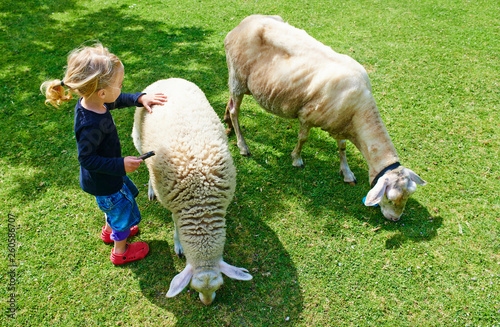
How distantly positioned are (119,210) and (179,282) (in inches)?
45.2

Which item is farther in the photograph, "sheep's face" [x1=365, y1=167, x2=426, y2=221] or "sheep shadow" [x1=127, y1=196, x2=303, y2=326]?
"sheep's face" [x1=365, y1=167, x2=426, y2=221]

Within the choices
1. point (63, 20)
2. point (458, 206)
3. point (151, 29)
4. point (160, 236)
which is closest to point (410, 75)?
point (458, 206)

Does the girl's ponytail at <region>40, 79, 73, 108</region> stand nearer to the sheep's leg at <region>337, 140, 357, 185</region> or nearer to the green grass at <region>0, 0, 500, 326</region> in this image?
the green grass at <region>0, 0, 500, 326</region>

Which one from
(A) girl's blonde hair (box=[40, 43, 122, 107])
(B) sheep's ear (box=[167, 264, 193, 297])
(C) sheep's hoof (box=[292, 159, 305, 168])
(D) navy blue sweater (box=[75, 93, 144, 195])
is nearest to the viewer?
(A) girl's blonde hair (box=[40, 43, 122, 107])

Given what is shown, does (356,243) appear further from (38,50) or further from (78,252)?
(38,50)

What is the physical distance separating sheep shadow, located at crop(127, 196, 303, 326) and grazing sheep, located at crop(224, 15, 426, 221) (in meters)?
1.54

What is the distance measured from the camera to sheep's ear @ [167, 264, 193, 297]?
300cm

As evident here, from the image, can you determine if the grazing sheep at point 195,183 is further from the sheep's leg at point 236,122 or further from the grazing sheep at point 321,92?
the sheep's leg at point 236,122

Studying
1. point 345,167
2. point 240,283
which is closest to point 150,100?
point 240,283

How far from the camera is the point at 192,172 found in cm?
322

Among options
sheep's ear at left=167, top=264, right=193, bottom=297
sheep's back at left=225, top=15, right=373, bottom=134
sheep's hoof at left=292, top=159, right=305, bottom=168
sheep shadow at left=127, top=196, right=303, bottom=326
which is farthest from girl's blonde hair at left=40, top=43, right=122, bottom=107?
sheep's hoof at left=292, top=159, right=305, bottom=168

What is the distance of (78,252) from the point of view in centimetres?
412

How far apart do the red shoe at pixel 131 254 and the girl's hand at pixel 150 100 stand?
1863 mm

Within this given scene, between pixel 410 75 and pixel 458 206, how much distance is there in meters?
3.87
